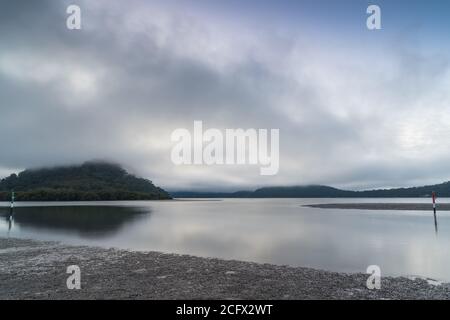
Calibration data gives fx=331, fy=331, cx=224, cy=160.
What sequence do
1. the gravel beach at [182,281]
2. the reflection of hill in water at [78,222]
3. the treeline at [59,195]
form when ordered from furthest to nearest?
the treeline at [59,195], the reflection of hill in water at [78,222], the gravel beach at [182,281]

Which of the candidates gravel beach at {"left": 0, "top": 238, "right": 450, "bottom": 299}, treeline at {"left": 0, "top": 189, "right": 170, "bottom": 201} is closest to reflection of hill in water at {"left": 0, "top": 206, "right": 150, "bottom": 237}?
gravel beach at {"left": 0, "top": 238, "right": 450, "bottom": 299}

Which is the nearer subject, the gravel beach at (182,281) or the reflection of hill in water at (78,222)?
the gravel beach at (182,281)

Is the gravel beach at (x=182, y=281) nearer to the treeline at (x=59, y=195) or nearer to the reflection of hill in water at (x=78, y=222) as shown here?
the reflection of hill in water at (x=78, y=222)

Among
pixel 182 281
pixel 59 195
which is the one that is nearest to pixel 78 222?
pixel 182 281

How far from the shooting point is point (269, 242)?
1090 inches

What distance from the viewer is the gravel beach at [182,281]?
10719mm

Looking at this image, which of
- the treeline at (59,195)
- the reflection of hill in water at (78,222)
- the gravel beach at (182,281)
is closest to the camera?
the gravel beach at (182,281)

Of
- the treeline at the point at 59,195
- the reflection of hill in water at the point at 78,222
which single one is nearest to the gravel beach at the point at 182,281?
A: the reflection of hill in water at the point at 78,222

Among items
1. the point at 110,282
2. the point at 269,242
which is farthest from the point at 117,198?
the point at 110,282

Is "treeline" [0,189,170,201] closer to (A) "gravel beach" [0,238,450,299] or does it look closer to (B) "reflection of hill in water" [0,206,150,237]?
(B) "reflection of hill in water" [0,206,150,237]

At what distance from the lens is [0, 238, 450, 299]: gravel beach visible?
35.2ft

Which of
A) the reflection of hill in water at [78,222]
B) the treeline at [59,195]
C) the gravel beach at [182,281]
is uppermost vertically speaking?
the gravel beach at [182,281]
